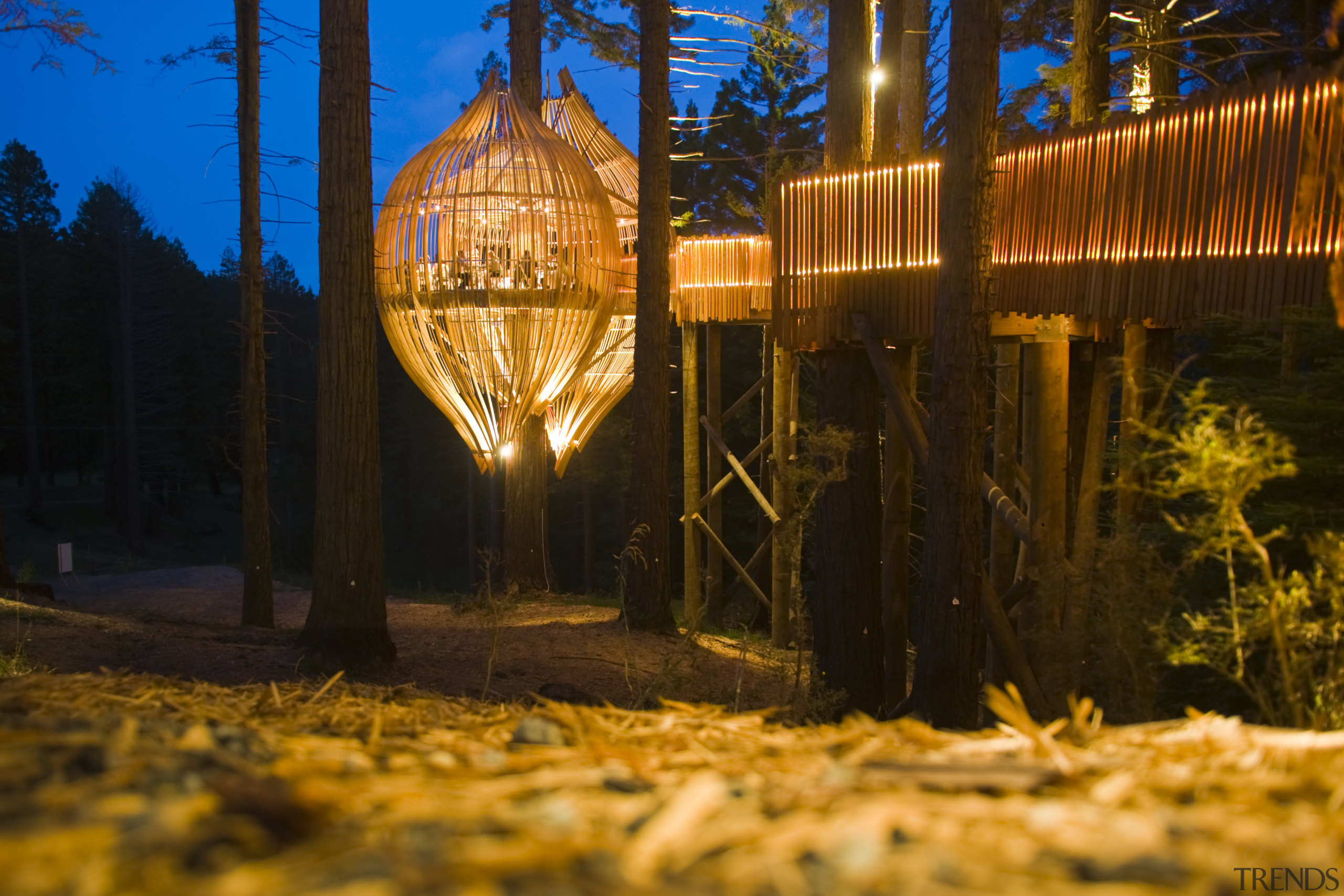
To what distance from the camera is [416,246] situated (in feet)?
33.2

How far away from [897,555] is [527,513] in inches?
258

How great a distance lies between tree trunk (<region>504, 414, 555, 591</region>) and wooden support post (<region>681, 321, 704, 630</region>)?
6.99 feet

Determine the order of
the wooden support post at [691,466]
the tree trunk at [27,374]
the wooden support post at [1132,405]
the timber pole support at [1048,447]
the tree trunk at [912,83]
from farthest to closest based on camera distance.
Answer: the tree trunk at [27,374], the wooden support post at [691,466], the tree trunk at [912,83], the timber pole support at [1048,447], the wooden support post at [1132,405]

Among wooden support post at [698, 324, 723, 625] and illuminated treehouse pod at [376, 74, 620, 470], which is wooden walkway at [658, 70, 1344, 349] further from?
wooden support post at [698, 324, 723, 625]

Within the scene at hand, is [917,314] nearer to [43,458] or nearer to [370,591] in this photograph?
[370,591]

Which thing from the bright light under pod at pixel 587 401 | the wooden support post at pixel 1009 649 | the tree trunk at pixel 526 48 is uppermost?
the tree trunk at pixel 526 48

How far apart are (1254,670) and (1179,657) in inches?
76.9

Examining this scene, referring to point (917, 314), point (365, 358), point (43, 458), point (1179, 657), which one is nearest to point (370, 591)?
point (365, 358)

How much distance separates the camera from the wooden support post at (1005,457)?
9.27 m

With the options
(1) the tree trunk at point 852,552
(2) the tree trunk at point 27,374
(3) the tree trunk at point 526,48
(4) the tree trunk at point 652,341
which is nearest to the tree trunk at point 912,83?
(4) the tree trunk at point 652,341

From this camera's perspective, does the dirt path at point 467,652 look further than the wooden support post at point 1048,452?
No

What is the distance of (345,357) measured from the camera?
7.56m

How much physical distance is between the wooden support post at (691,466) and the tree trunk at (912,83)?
12.4ft

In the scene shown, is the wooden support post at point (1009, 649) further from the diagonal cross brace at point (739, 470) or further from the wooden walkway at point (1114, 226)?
the diagonal cross brace at point (739, 470)
